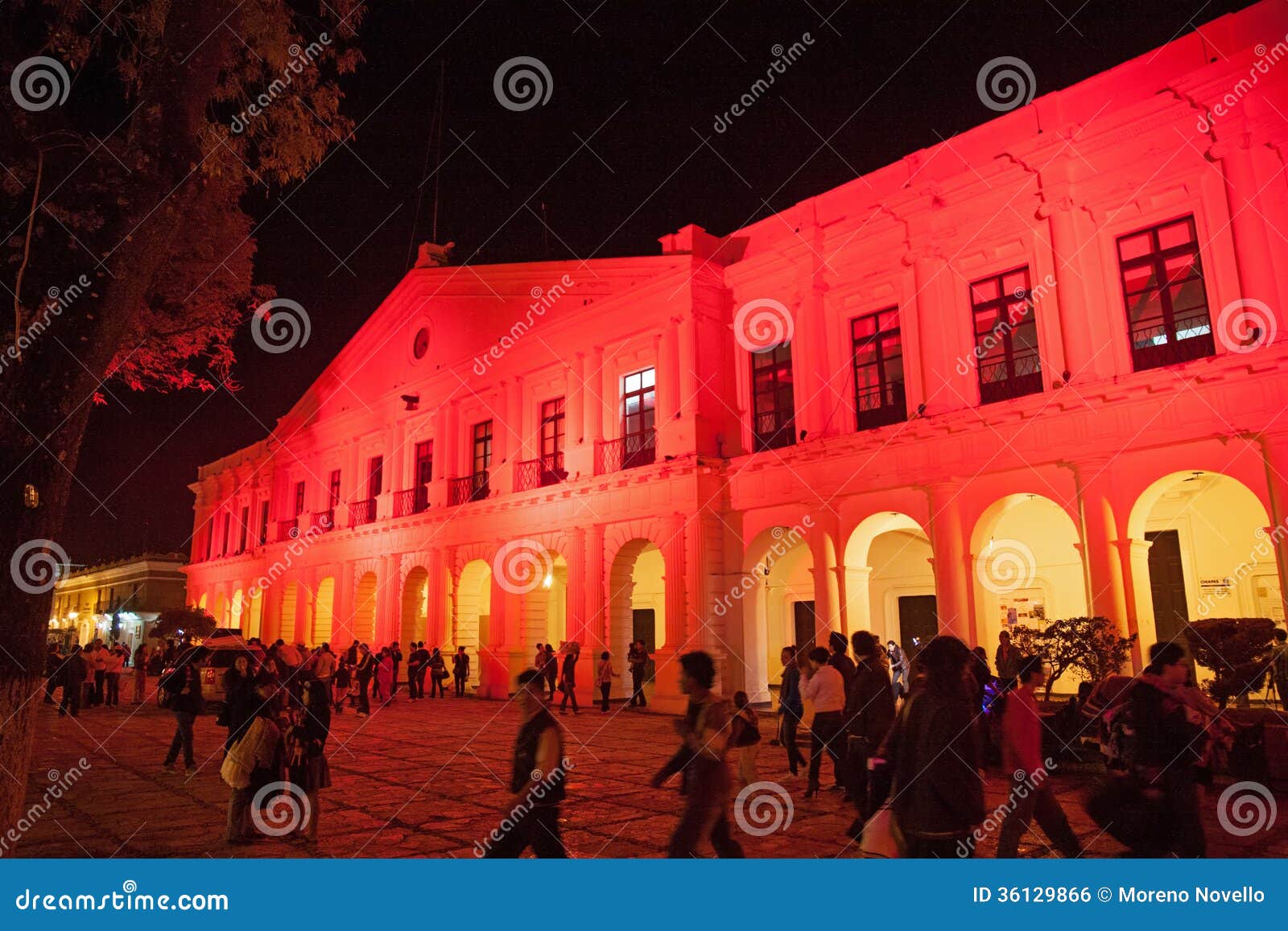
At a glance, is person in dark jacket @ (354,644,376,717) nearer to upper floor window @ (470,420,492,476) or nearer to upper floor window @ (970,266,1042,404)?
upper floor window @ (470,420,492,476)

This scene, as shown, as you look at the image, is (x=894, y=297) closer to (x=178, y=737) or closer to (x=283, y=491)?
(x=178, y=737)

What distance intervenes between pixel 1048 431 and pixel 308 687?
10854 millimetres

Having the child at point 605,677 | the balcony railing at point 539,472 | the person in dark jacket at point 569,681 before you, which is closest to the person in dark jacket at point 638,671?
the child at point 605,677

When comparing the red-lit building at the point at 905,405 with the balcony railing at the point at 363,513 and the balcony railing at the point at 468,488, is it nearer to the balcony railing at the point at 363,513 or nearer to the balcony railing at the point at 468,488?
the balcony railing at the point at 468,488

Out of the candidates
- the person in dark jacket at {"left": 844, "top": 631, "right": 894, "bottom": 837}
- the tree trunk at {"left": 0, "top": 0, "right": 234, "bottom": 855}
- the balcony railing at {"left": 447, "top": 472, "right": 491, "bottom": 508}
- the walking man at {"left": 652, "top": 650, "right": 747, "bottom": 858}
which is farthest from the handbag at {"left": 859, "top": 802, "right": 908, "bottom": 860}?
the balcony railing at {"left": 447, "top": 472, "right": 491, "bottom": 508}

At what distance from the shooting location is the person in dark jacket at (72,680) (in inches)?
640

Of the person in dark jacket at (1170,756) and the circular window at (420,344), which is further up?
the circular window at (420,344)

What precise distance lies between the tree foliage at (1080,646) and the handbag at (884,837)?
6920 mm

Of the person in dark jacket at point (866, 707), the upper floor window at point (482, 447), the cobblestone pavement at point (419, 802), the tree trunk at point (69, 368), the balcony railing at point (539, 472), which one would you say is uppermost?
the upper floor window at point (482, 447)

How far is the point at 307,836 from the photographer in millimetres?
6391

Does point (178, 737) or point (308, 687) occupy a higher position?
point (308, 687)

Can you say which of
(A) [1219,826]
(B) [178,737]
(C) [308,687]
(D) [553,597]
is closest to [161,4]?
(C) [308,687]

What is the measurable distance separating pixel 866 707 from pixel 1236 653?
546 centimetres

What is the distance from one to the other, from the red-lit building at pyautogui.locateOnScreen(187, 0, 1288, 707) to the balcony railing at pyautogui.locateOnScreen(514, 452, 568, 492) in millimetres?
81
